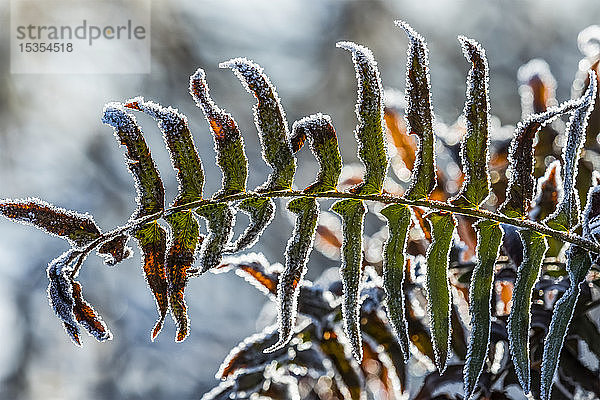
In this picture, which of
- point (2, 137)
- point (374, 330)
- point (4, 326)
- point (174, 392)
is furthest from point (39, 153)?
point (374, 330)

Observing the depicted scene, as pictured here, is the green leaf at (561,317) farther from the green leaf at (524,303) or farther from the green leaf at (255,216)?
the green leaf at (255,216)

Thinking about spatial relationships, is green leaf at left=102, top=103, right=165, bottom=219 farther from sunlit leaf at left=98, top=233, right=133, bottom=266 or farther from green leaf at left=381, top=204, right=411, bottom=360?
green leaf at left=381, top=204, right=411, bottom=360

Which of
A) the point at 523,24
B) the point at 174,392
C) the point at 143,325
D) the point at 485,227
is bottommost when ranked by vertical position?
the point at 174,392

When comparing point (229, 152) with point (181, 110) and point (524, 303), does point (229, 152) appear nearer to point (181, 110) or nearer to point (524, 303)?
point (524, 303)

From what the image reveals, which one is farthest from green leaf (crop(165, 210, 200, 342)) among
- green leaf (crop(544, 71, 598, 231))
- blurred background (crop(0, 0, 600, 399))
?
blurred background (crop(0, 0, 600, 399))

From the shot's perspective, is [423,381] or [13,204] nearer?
[13,204]

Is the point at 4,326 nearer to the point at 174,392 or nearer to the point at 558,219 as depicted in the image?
the point at 174,392

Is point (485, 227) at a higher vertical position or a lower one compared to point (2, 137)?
lower
